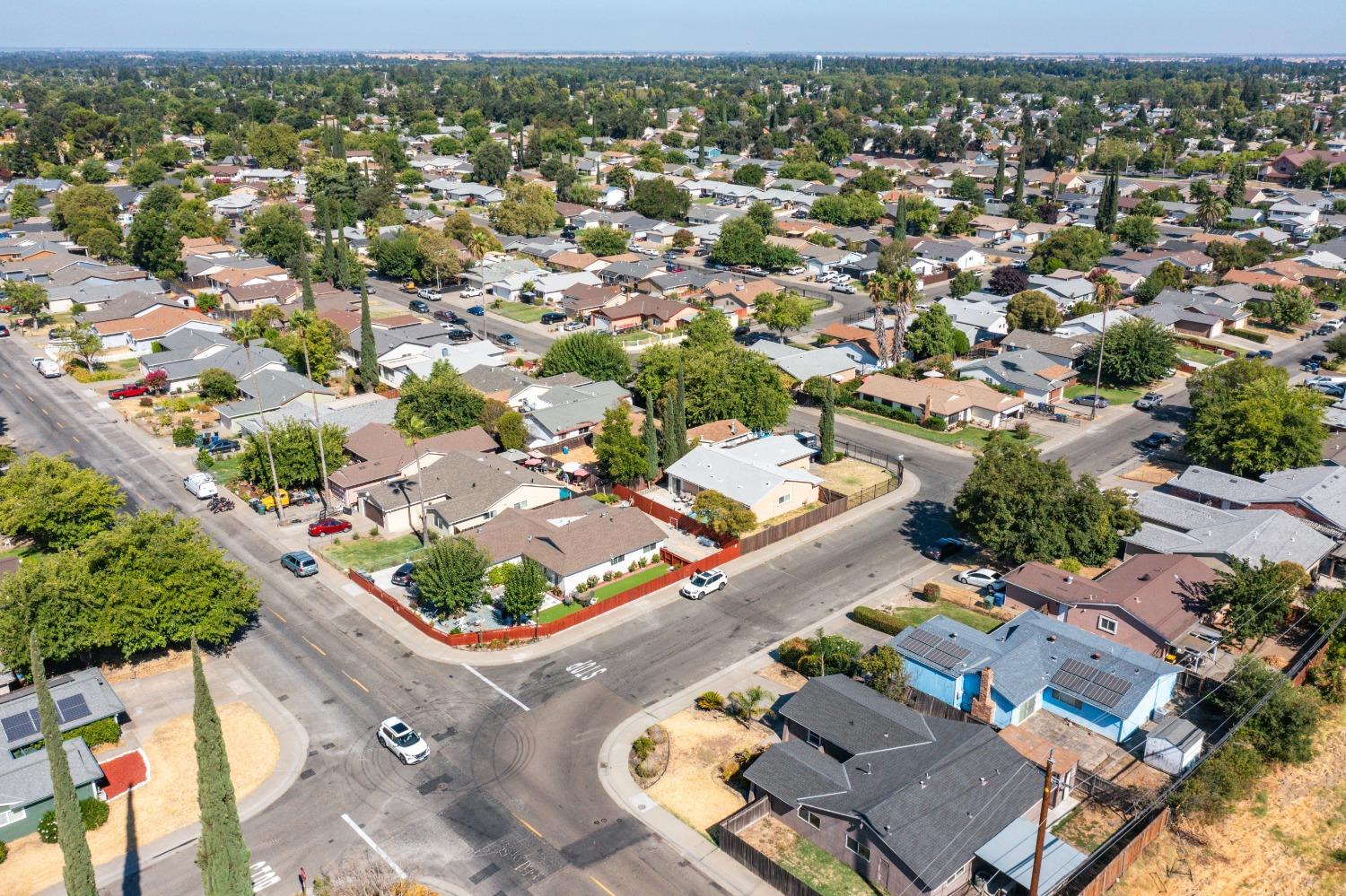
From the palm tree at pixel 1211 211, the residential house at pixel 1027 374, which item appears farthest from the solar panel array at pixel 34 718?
the palm tree at pixel 1211 211

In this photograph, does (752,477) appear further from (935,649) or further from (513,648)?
(935,649)

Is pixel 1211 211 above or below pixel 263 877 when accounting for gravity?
above

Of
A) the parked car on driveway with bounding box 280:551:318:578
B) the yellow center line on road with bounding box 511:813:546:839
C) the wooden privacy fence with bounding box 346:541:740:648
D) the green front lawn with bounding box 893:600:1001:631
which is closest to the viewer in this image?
the yellow center line on road with bounding box 511:813:546:839

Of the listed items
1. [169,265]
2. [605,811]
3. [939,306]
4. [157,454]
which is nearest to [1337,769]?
[605,811]

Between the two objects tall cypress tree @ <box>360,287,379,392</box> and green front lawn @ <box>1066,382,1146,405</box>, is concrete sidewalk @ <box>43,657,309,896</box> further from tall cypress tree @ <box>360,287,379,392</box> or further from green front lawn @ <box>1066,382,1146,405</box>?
green front lawn @ <box>1066,382,1146,405</box>

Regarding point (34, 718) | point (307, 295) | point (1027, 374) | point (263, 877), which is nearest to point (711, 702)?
point (263, 877)

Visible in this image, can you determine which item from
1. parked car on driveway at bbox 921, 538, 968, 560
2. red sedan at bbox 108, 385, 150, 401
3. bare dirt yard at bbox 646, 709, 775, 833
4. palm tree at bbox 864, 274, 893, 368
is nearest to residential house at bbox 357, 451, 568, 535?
bare dirt yard at bbox 646, 709, 775, 833
